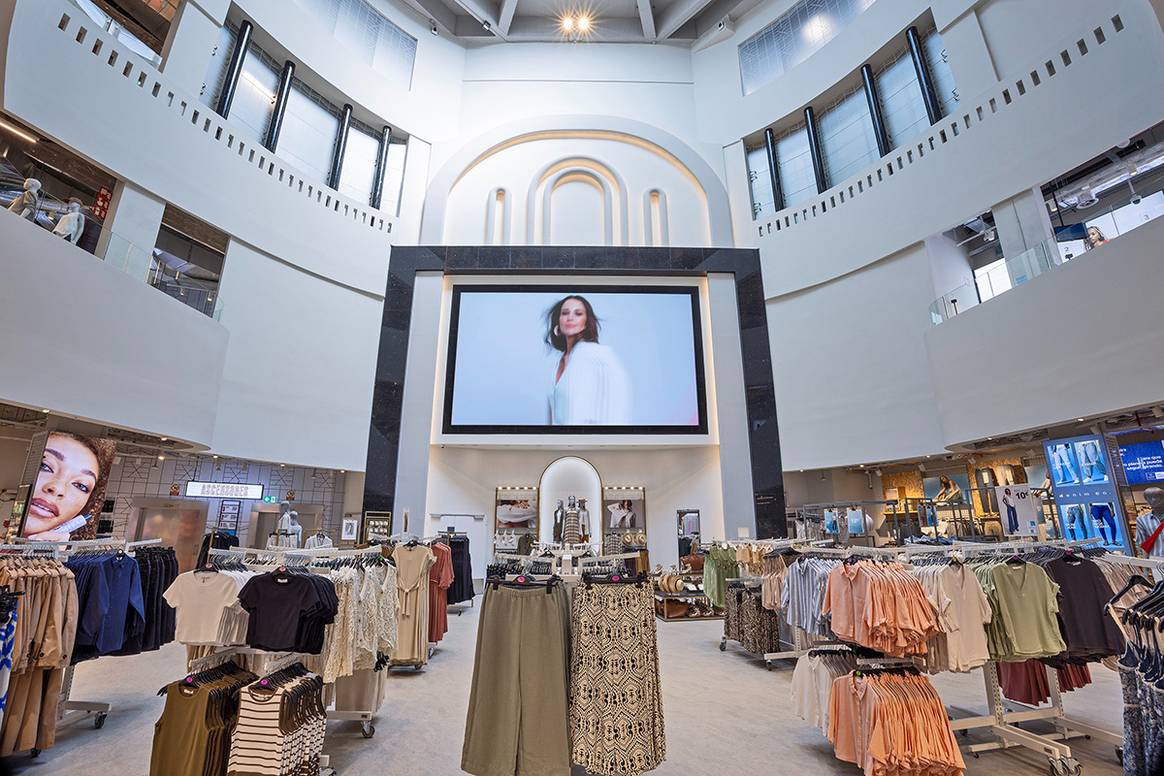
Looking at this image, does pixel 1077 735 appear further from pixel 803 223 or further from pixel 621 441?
pixel 803 223

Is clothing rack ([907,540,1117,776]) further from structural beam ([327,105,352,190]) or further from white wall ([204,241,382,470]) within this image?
structural beam ([327,105,352,190])

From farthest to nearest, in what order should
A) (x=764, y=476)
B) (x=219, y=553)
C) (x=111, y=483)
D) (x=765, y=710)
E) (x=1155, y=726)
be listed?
(x=764, y=476) → (x=111, y=483) → (x=765, y=710) → (x=219, y=553) → (x=1155, y=726)

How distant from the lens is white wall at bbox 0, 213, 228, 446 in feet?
19.6

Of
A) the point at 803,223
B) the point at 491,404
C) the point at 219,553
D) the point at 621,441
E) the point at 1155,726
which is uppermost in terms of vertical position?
the point at 803,223

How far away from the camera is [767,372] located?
12141 millimetres

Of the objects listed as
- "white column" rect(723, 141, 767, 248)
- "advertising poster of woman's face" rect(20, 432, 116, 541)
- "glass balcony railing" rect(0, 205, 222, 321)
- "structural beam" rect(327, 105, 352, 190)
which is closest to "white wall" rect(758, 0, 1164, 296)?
"white column" rect(723, 141, 767, 248)

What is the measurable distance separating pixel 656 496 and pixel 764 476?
8.94 ft

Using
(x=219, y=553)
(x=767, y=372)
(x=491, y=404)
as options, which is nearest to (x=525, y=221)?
(x=491, y=404)

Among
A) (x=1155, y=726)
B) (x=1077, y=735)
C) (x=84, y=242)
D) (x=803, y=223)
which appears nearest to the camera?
(x=1155, y=726)

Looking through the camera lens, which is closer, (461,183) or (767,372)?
(767,372)

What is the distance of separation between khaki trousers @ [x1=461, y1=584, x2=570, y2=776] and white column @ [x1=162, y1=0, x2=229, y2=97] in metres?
11.7

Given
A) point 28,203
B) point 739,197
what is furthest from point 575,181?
point 28,203

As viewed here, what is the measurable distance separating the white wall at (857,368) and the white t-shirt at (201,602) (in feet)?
36.1

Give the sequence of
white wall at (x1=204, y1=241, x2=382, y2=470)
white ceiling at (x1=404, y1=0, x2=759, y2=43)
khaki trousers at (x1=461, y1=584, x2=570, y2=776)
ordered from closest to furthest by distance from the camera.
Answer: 1. khaki trousers at (x1=461, y1=584, x2=570, y2=776)
2. white wall at (x1=204, y1=241, x2=382, y2=470)
3. white ceiling at (x1=404, y1=0, x2=759, y2=43)
